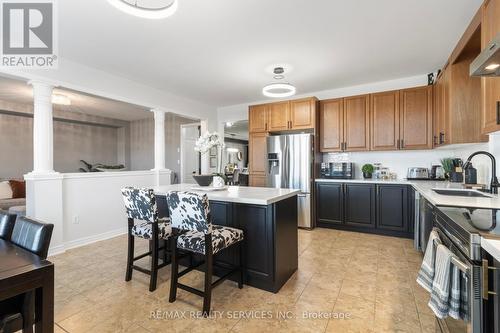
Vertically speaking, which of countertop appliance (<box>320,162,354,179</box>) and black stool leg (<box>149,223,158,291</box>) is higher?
countertop appliance (<box>320,162,354,179</box>)

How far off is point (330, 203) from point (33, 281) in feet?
12.7

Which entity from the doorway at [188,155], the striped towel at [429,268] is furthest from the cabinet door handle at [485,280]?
the doorway at [188,155]

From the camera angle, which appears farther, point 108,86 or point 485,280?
point 108,86

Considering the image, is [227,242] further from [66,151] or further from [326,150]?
[66,151]

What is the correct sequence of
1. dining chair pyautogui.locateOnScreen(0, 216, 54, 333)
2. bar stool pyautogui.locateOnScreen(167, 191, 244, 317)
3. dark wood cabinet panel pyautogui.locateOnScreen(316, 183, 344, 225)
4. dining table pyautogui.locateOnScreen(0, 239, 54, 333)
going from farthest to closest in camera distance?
dark wood cabinet panel pyautogui.locateOnScreen(316, 183, 344, 225), bar stool pyautogui.locateOnScreen(167, 191, 244, 317), dining chair pyautogui.locateOnScreen(0, 216, 54, 333), dining table pyautogui.locateOnScreen(0, 239, 54, 333)

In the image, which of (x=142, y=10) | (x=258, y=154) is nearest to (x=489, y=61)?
(x=142, y=10)

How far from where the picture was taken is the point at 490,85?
70.3 inches

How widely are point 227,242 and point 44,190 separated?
2.57 meters

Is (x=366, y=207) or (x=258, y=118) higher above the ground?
(x=258, y=118)

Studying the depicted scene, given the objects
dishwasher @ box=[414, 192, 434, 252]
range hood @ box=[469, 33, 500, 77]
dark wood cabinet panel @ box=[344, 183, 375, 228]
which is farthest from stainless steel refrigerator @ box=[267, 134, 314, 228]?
range hood @ box=[469, 33, 500, 77]

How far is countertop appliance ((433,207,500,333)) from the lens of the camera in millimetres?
949

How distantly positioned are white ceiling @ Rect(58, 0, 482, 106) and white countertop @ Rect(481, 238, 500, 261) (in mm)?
2060

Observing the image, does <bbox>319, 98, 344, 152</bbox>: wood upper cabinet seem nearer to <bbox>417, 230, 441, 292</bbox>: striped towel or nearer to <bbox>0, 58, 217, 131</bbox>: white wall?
<bbox>0, 58, 217, 131</bbox>: white wall

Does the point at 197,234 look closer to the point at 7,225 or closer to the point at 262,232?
the point at 262,232
